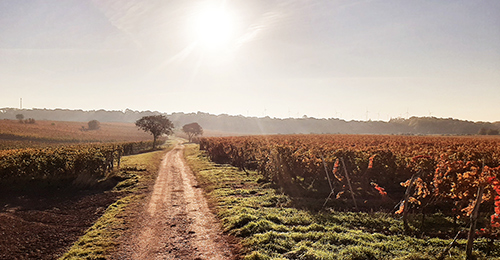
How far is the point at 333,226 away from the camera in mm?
9070

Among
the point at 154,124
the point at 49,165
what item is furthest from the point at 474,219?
the point at 154,124

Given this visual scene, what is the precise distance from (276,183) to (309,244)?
9697 mm

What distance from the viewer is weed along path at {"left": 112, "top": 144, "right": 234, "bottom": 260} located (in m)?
7.48

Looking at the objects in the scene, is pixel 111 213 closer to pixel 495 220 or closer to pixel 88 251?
pixel 88 251

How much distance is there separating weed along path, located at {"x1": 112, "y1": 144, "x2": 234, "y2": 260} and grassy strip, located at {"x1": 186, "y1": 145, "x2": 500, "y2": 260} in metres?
0.68

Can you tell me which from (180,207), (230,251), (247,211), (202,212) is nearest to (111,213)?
(180,207)

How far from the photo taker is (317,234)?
828cm

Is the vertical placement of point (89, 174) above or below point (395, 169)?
below

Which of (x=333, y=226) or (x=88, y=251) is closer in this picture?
(x=88, y=251)

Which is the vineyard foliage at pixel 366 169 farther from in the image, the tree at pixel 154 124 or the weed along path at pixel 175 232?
the tree at pixel 154 124

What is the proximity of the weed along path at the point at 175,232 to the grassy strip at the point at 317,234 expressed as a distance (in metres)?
0.68

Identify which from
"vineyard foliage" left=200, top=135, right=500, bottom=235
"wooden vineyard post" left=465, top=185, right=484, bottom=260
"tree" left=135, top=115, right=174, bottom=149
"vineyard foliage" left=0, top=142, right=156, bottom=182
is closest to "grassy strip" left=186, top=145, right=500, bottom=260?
"wooden vineyard post" left=465, top=185, right=484, bottom=260

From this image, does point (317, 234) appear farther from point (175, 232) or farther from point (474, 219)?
point (175, 232)

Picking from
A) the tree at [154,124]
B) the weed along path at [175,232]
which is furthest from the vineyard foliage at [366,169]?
the tree at [154,124]
